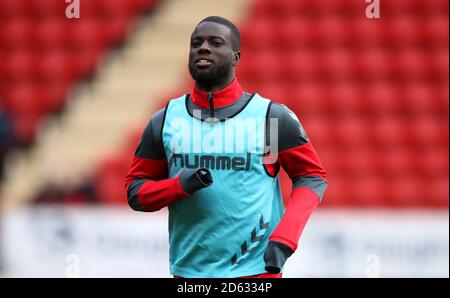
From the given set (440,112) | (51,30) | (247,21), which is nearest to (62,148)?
(51,30)

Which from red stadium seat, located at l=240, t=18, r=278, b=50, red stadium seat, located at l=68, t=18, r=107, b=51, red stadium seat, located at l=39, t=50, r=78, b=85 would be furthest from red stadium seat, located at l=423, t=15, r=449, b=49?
red stadium seat, located at l=39, t=50, r=78, b=85

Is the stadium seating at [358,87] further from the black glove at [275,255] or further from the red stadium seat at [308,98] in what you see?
the black glove at [275,255]

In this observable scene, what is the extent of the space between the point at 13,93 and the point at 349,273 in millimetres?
3515

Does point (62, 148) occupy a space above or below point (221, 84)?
below

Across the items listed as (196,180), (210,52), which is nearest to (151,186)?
(196,180)

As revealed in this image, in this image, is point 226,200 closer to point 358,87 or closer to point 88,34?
point 358,87

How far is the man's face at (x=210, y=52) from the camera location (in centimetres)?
277

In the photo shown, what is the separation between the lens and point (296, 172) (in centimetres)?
284

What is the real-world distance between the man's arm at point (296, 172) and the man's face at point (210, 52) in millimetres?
222

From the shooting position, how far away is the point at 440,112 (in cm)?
766

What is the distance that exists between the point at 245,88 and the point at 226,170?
15.9ft

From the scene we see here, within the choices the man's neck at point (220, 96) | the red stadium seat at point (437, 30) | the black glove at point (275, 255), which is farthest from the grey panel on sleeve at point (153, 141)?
the red stadium seat at point (437, 30)
